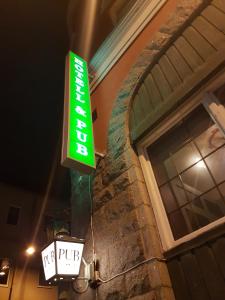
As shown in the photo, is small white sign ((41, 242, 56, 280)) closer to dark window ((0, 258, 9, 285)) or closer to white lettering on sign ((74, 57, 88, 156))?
white lettering on sign ((74, 57, 88, 156))

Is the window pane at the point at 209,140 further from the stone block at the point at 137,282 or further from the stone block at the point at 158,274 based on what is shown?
the stone block at the point at 137,282

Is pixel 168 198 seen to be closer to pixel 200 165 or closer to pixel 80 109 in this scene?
pixel 200 165

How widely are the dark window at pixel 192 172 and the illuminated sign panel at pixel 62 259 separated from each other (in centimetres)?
145

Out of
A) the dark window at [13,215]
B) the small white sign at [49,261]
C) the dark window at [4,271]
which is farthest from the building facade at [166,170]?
the dark window at [13,215]

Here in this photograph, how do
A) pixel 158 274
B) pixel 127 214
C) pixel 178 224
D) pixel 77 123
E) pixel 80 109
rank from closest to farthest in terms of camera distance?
pixel 158 274 → pixel 178 224 → pixel 127 214 → pixel 77 123 → pixel 80 109

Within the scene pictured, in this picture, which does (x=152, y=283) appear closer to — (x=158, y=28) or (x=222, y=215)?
(x=222, y=215)

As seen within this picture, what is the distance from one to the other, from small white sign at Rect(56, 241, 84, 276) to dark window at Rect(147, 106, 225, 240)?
1.43 m

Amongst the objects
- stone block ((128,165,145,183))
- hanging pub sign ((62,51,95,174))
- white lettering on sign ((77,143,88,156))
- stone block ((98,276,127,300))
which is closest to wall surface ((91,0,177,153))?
hanging pub sign ((62,51,95,174))

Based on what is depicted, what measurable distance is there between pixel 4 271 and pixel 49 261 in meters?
11.5

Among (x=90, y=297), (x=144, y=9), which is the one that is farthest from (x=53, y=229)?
(x=144, y=9)

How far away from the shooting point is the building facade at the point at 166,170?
2.72 meters

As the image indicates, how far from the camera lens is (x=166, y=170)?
355 centimetres

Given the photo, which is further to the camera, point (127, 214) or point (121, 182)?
point (121, 182)

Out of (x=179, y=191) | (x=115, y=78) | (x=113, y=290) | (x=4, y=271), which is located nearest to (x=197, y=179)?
(x=179, y=191)
